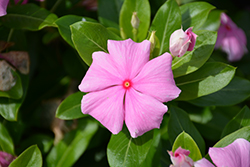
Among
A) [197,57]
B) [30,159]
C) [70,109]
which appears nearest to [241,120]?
[197,57]

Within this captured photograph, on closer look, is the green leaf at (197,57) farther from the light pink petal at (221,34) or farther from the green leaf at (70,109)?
the light pink petal at (221,34)

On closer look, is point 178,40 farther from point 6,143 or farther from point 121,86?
point 6,143

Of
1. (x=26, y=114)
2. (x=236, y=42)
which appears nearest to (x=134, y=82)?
(x=26, y=114)

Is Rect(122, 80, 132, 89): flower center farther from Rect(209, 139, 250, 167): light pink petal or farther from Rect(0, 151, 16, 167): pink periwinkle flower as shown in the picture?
Rect(0, 151, 16, 167): pink periwinkle flower

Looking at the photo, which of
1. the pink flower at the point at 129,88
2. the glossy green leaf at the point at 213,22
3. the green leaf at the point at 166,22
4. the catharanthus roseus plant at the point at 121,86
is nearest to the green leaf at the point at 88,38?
the catharanthus roseus plant at the point at 121,86

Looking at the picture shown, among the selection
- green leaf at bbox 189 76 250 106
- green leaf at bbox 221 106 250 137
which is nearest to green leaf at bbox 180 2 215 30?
green leaf at bbox 189 76 250 106

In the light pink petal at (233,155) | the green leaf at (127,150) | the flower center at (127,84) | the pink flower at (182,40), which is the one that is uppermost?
the pink flower at (182,40)
